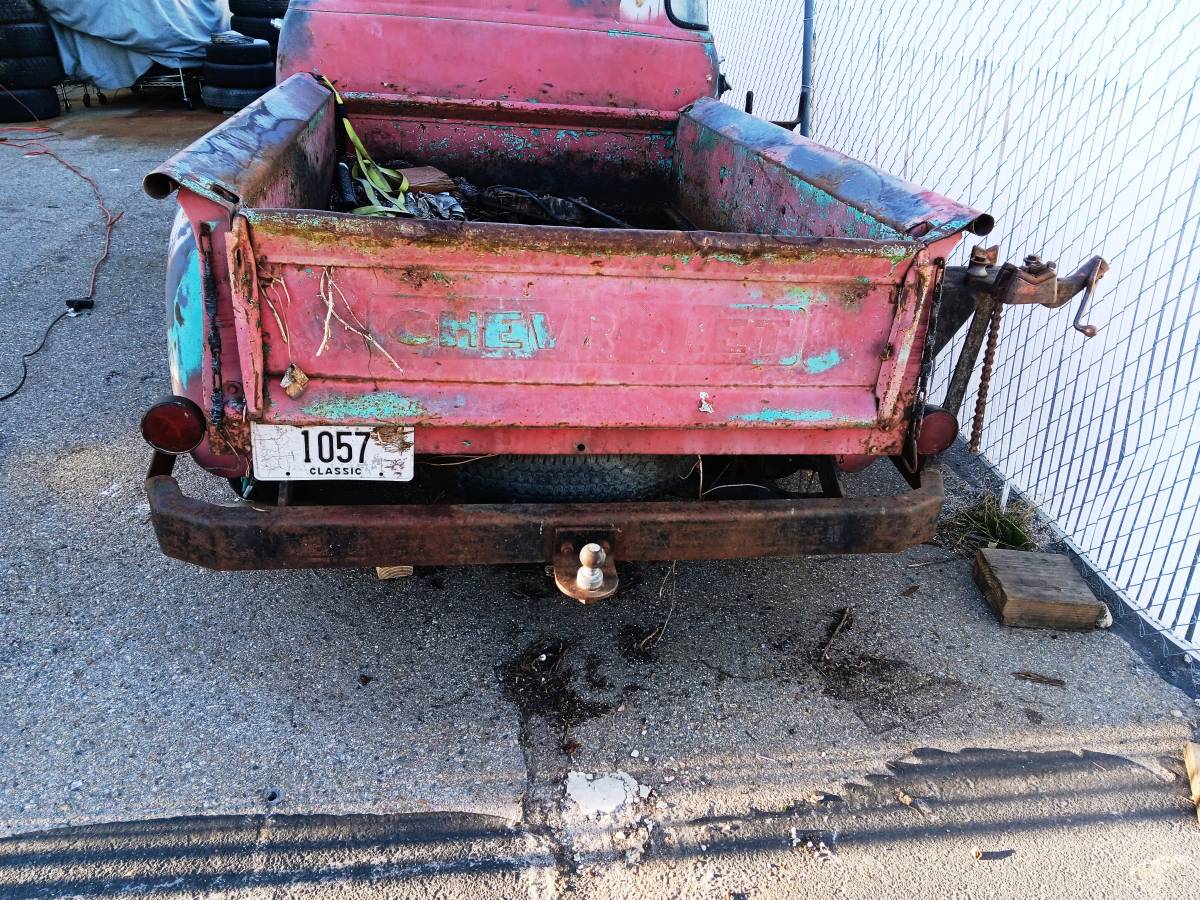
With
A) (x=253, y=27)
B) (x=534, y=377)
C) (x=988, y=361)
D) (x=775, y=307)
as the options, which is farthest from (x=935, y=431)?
(x=253, y=27)

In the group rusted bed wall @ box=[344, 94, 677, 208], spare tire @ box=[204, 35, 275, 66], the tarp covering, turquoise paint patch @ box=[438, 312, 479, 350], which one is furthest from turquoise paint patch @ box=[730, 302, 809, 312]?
the tarp covering

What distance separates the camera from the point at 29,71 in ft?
31.5

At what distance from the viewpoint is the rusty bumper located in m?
2.08

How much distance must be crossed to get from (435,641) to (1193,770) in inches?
88.4

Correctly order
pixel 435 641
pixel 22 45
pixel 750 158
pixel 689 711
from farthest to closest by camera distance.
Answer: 1. pixel 22 45
2. pixel 750 158
3. pixel 435 641
4. pixel 689 711

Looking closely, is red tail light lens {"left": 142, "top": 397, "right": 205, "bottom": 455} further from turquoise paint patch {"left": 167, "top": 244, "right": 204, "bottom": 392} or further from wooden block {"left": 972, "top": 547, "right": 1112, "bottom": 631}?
wooden block {"left": 972, "top": 547, "right": 1112, "bottom": 631}

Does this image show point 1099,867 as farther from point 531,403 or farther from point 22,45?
point 22,45

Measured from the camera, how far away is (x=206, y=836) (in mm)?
2006

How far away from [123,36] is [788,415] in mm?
11071

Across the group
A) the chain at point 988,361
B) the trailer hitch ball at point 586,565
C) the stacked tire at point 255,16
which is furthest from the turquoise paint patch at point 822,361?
the stacked tire at point 255,16

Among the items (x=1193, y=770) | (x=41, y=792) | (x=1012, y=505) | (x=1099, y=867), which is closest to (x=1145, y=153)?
(x=1012, y=505)

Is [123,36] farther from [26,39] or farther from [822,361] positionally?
[822,361]

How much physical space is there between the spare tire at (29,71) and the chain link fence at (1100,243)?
32.6 ft

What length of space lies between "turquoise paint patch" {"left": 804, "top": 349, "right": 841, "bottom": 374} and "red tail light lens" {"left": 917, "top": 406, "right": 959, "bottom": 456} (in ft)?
1.05
